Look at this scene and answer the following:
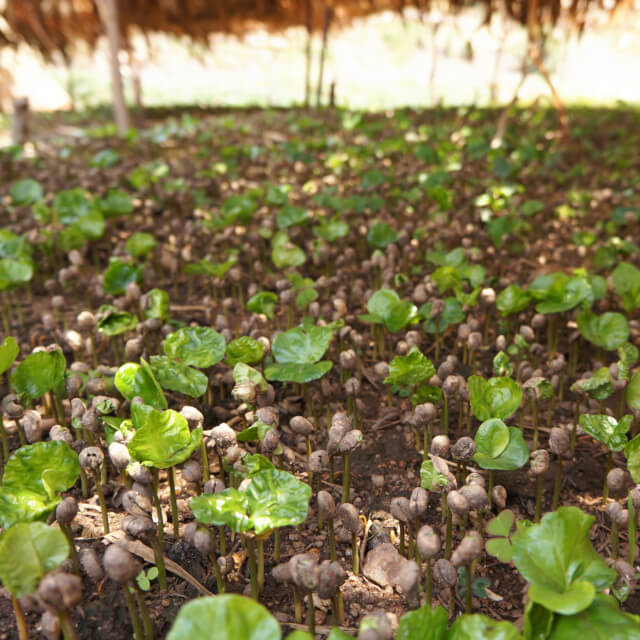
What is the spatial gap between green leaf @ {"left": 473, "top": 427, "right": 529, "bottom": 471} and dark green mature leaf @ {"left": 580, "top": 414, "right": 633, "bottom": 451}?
0.47 feet

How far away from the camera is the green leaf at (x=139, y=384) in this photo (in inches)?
57.1

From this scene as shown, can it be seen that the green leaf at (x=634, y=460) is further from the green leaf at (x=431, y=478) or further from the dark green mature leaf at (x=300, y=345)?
the dark green mature leaf at (x=300, y=345)

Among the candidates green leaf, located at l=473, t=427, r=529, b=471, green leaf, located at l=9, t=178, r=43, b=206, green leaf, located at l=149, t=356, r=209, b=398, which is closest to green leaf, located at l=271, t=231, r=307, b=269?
green leaf, located at l=149, t=356, r=209, b=398

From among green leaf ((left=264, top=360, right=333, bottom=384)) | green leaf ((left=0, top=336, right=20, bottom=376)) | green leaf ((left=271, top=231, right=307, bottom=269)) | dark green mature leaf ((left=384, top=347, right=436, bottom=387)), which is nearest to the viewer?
green leaf ((left=0, top=336, right=20, bottom=376))

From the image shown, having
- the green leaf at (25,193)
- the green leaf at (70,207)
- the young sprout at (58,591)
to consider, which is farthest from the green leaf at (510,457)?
the green leaf at (25,193)

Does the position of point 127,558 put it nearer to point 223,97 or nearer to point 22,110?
point 22,110

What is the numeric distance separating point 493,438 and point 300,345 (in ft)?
1.97

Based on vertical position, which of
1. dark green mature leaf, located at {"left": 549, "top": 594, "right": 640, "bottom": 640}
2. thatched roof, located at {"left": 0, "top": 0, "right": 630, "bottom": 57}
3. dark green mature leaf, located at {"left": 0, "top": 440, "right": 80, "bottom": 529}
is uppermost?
thatched roof, located at {"left": 0, "top": 0, "right": 630, "bottom": 57}

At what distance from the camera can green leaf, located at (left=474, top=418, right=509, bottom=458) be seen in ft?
4.26

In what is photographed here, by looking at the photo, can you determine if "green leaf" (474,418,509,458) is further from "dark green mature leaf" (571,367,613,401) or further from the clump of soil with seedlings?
"dark green mature leaf" (571,367,613,401)

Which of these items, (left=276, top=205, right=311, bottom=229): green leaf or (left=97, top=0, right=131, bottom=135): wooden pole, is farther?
(left=97, top=0, right=131, bottom=135): wooden pole

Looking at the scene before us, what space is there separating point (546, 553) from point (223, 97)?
46.9 ft

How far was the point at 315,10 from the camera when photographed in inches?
423

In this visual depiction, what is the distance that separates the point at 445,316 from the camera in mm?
2004
